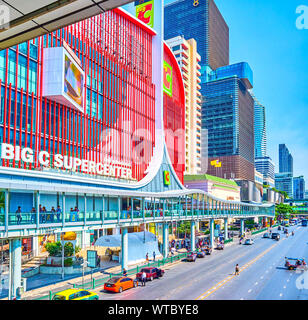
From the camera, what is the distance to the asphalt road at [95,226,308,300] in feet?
97.1

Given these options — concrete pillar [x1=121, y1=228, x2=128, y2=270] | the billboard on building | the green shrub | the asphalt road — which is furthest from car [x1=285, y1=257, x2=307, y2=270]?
the billboard on building

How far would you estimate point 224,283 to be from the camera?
34844mm

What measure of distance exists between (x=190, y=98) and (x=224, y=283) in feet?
395

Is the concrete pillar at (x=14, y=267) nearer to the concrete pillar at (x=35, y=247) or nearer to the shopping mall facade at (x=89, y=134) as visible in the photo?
the shopping mall facade at (x=89, y=134)

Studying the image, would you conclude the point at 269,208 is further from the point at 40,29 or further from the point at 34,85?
the point at 40,29

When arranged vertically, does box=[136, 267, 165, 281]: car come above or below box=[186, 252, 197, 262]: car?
above

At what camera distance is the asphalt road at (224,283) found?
97.1ft

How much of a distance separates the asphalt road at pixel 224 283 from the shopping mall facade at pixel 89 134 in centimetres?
707

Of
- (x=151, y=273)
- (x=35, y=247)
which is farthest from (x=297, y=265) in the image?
(x=35, y=247)

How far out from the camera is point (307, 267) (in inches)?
1740

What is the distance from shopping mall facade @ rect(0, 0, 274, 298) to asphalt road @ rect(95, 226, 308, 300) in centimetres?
707

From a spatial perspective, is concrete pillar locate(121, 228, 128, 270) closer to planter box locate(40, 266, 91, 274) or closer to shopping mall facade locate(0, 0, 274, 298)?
shopping mall facade locate(0, 0, 274, 298)

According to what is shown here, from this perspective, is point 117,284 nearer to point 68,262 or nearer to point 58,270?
point 68,262

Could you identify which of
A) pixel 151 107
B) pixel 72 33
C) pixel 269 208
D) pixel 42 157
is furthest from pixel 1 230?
pixel 269 208
